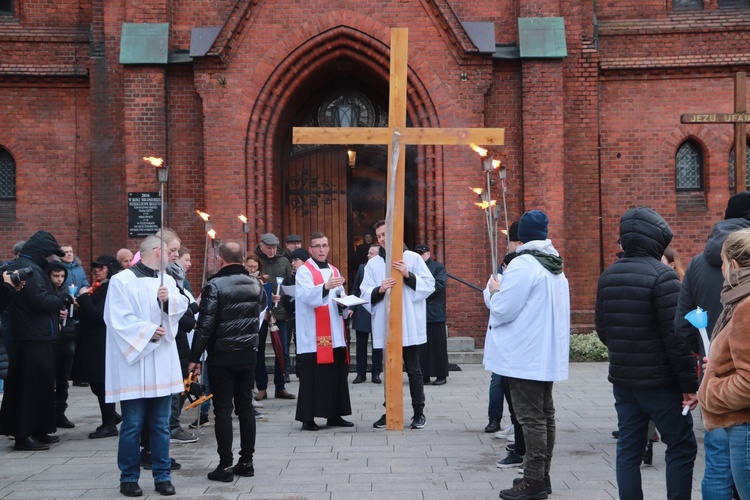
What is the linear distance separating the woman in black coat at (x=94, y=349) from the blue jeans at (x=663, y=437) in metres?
5.42

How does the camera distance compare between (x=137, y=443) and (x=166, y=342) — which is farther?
(x=166, y=342)

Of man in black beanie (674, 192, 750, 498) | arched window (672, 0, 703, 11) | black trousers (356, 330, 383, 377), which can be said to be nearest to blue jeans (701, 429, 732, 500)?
man in black beanie (674, 192, 750, 498)

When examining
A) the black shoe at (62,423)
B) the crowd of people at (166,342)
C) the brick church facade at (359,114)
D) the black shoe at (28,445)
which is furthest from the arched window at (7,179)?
the black shoe at (28,445)

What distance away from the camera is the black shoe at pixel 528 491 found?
614cm

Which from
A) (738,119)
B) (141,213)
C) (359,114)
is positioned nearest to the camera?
(738,119)

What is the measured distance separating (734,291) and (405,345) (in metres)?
5.19

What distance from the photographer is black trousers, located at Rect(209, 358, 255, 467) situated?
6965mm

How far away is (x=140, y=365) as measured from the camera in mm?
6582

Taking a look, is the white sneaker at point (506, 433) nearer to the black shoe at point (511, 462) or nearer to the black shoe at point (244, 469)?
the black shoe at point (511, 462)

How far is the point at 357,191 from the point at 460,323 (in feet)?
11.1

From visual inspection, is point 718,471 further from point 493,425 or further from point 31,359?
point 31,359

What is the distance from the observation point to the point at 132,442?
6574mm

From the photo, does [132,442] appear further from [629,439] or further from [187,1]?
[187,1]

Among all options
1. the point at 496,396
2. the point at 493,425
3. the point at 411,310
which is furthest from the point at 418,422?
the point at 411,310
